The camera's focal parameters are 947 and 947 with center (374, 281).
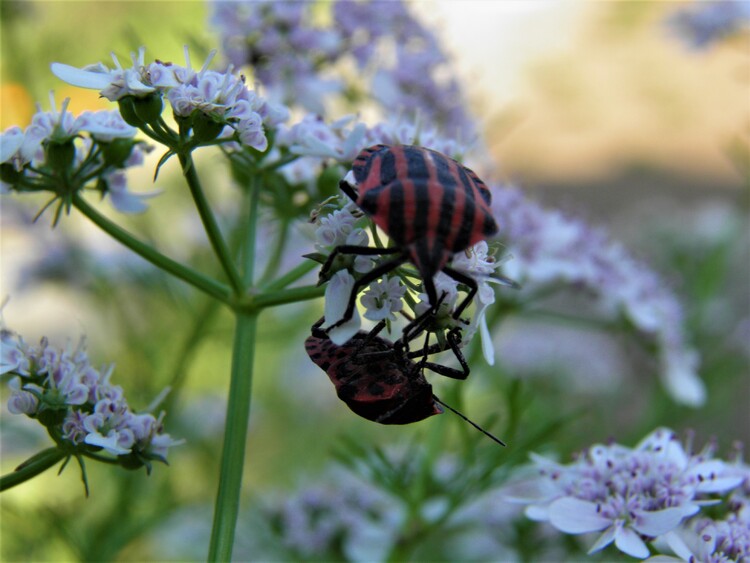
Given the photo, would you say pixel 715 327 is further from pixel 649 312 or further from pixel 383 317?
pixel 383 317

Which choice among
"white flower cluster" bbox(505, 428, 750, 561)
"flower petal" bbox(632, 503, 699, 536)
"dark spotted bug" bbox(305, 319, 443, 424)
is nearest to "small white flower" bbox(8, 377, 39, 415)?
"dark spotted bug" bbox(305, 319, 443, 424)

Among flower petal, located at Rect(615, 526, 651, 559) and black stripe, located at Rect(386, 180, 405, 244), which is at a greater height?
black stripe, located at Rect(386, 180, 405, 244)

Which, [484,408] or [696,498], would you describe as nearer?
[696,498]

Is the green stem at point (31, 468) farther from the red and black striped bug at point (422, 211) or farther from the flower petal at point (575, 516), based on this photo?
the flower petal at point (575, 516)

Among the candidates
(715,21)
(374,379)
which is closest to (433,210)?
(374,379)

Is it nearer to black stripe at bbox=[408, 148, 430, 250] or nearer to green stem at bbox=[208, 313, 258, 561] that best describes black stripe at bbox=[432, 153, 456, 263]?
black stripe at bbox=[408, 148, 430, 250]

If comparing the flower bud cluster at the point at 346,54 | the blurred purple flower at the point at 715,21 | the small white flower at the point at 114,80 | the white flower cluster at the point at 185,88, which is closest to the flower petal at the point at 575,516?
the white flower cluster at the point at 185,88

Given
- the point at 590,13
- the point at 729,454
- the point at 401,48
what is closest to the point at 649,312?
the point at 729,454

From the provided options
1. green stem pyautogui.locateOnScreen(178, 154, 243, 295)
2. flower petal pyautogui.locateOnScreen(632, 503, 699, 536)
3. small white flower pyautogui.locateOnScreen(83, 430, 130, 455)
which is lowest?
small white flower pyautogui.locateOnScreen(83, 430, 130, 455)
